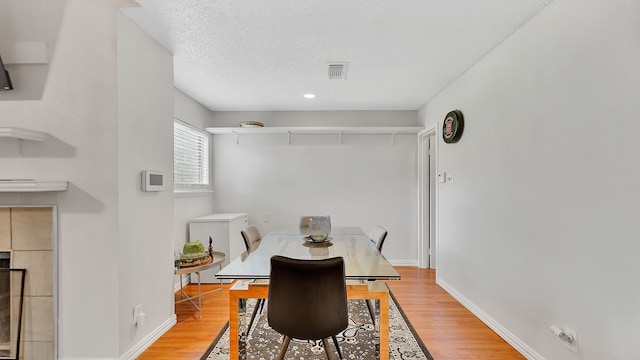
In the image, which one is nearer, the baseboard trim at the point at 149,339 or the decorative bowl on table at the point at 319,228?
the baseboard trim at the point at 149,339

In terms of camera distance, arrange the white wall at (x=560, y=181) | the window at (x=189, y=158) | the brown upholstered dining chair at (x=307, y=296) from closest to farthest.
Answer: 1. the white wall at (x=560, y=181)
2. the brown upholstered dining chair at (x=307, y=296)
3. the window at (x=189, y=158)

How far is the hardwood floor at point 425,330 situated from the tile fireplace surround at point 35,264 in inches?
24.4

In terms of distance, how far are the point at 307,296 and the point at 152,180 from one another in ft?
4.98

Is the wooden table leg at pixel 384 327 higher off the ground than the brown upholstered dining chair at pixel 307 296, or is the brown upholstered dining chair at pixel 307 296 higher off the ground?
the brown upholstered dining chair at pixel 307 296

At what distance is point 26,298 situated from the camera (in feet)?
6.16

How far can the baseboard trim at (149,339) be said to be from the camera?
6.59ft

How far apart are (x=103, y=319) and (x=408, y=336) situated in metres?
2.21

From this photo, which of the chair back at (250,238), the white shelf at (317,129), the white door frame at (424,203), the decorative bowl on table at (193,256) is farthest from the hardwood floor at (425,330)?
the white shelf at (317,129)

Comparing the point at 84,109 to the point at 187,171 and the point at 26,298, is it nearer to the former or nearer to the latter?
the point at 26,298

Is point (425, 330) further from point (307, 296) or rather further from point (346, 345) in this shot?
point (307, 296)

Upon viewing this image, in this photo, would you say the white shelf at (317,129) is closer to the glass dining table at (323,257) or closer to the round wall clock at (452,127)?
the round wall clock at (452,127)

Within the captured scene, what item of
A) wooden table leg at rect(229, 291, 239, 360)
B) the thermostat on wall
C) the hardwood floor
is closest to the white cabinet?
the hardwood floor

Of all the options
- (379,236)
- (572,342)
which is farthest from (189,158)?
(572,342)

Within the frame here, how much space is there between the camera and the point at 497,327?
7.87ft
